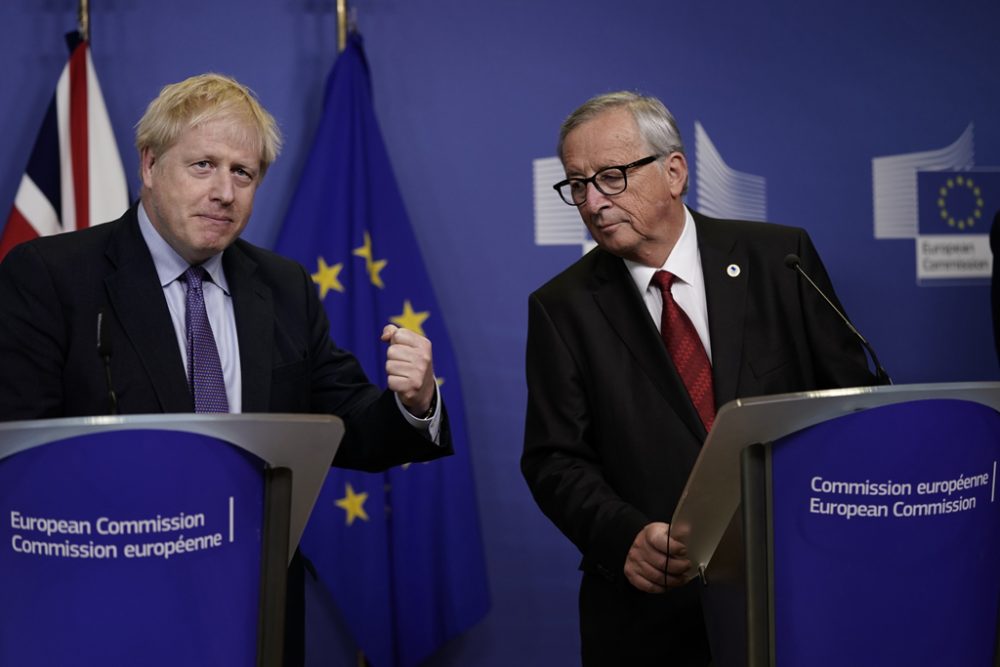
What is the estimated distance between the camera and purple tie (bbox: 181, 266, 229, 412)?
1972 millimetres

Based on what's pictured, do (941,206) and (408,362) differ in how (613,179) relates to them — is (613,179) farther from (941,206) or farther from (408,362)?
(941,206)

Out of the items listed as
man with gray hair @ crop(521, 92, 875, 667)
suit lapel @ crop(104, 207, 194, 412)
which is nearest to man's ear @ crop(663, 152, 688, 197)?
man with gray hair @ crop(521, 92, 875, 667)

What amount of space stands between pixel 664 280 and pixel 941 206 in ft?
6.85

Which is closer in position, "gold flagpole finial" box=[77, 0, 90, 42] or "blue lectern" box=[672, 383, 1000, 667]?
"blue lectern" box=[672, 383, 1000, 667]

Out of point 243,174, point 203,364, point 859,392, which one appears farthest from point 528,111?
point 859,392

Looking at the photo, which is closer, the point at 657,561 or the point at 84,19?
the point at 657,561

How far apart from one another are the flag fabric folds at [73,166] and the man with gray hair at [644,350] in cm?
163

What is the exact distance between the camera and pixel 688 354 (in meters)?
2.25

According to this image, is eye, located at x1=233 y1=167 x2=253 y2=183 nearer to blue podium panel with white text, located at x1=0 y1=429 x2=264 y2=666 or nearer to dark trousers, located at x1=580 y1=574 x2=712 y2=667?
blue podium panel with white text, located at x1=0 y1=429 x2=264 y2=666

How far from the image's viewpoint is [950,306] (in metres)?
3.96

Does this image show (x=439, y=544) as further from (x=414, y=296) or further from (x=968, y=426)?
(x=968, y=426)

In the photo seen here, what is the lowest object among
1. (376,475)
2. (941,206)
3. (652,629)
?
(652,629)

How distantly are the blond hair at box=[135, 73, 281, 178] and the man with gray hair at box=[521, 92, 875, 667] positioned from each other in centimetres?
69

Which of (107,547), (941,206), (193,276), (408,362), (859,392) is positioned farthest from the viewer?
(941,206)
